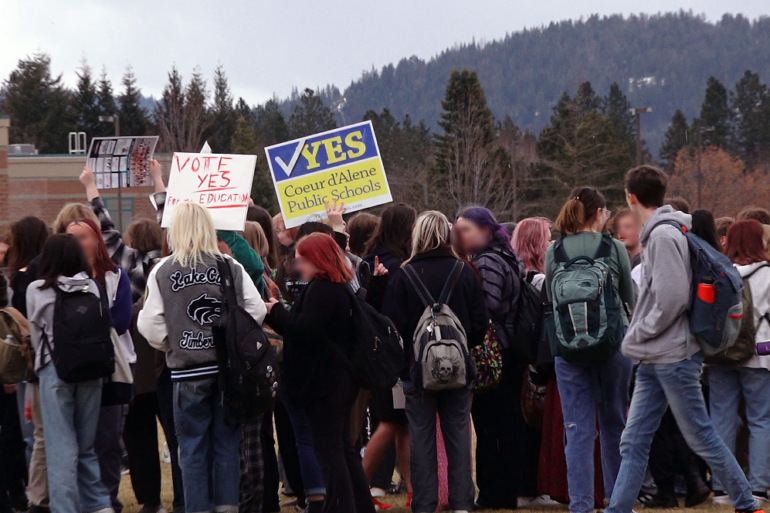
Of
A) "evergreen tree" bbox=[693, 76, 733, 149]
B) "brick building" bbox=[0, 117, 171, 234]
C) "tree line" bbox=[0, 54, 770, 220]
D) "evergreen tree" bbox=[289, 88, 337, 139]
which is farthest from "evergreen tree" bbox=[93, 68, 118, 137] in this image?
"evergreen tree" bbox=[693, 76, 733, 149]

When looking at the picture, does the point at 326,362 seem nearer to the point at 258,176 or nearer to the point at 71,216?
the point at 71,216

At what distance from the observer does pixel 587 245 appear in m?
5.86

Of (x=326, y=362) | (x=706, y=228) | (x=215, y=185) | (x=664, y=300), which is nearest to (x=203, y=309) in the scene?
(x=326, y=362)

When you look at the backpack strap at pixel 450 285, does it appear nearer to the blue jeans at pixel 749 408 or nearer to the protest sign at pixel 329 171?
the protest sign at pixel 329 171

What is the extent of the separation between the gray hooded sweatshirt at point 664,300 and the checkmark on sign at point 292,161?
Result: 11.5 feet

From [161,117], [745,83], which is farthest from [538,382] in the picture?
[745,83]

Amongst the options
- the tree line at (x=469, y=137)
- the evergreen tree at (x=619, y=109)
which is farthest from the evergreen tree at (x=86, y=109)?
the evergreen tree at (x=619, y=109)

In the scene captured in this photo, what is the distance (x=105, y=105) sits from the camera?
247 feet

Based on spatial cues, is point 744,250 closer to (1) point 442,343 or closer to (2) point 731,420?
(2) point 731,420

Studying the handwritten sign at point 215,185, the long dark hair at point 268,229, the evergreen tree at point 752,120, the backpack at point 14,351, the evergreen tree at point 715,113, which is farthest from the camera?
the evergreen tree at point 752,120

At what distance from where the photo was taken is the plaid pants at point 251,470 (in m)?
6.15

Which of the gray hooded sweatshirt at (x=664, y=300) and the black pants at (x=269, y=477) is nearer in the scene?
the gray hooded sweatshirt at (x=664, y=300)

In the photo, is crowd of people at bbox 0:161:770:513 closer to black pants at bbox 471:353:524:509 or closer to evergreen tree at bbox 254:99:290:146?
black pants at bbox 471:353:524:509

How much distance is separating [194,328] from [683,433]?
2938 mm
